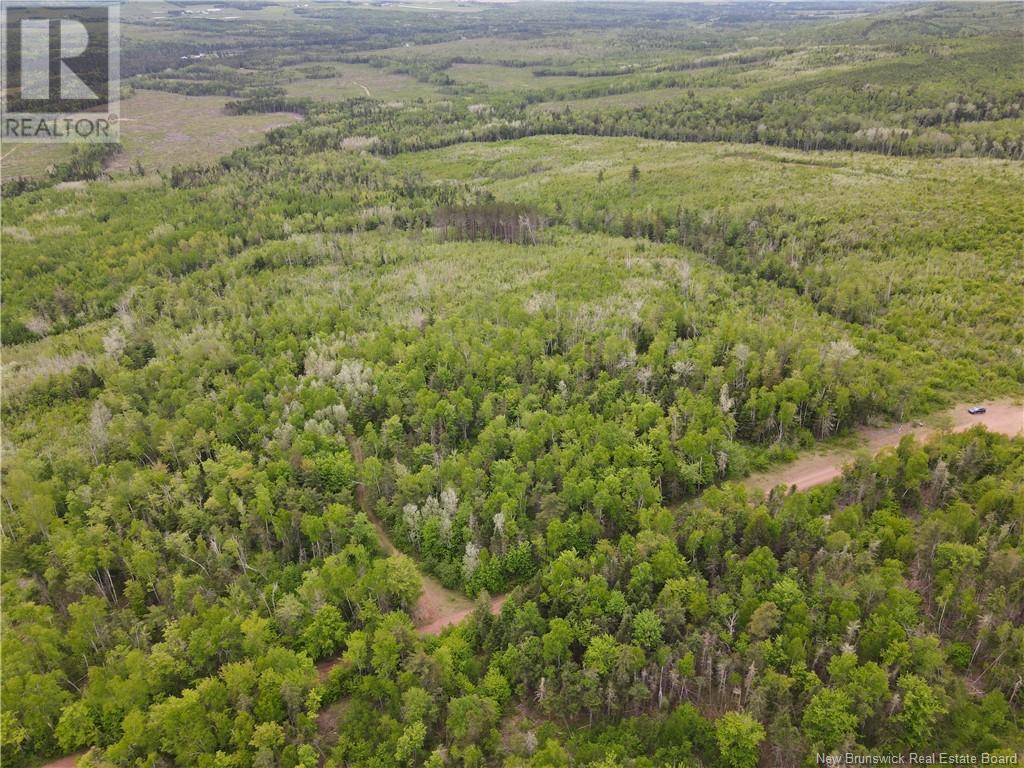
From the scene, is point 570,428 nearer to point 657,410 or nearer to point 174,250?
point 657,410

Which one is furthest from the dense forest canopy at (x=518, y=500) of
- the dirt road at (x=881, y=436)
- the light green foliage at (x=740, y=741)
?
the dirt road at (x=881, y=436)

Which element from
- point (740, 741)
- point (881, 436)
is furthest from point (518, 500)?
point (881, 436)

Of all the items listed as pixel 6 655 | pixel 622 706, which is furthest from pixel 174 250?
pixel 622 706

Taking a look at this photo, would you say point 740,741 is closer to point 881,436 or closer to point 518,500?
point 518,500

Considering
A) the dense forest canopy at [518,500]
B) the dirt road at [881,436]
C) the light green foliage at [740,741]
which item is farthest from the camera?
the dirt road at [881,436]

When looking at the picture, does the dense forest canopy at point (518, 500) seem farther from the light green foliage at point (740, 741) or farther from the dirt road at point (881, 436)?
the dirt road at point (881, 436)

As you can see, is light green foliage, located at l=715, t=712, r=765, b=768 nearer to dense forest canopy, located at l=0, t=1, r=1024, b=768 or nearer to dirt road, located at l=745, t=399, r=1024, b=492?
dense forest canopy, located at l=0, t=1, r=1024, b=768

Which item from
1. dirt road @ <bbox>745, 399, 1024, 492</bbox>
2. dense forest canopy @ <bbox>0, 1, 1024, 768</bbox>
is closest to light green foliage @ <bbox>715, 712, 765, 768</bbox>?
dense forest canopy @ <bbox>0, 1, 1024, 768</bbox>
